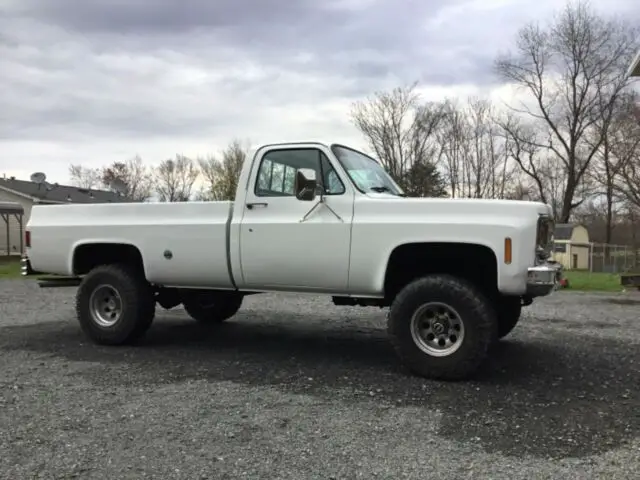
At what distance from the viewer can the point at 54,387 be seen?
5.38 m

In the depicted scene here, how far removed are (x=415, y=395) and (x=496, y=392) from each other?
69 cm

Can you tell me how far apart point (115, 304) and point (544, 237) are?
4.79m

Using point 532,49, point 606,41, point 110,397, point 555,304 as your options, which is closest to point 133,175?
point 532,49

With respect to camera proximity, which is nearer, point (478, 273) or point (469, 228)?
point (469, 228)

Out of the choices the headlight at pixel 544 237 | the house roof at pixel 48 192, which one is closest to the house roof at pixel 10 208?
the house roof at pixel 48 192

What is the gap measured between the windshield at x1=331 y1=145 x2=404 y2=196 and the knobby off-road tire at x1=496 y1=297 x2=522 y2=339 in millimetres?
1608

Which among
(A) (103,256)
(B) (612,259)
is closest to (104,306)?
(A) (103,256)

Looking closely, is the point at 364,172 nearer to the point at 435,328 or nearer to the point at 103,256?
→ the point at 435,328

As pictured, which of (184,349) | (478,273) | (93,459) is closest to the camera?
(93,459)

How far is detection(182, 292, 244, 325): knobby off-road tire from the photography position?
27.2 ft

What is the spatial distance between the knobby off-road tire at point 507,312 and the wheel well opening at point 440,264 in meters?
0.64

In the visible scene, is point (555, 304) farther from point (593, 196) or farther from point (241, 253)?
point (593, 196)

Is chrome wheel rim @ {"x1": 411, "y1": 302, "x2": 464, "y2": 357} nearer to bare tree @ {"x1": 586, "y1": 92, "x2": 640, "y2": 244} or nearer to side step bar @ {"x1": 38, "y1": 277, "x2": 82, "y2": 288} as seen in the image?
side step bar @ {"x1": 38, "y1": 277, "x2": 82, "y2": 288}

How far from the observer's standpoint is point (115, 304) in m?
7.29
